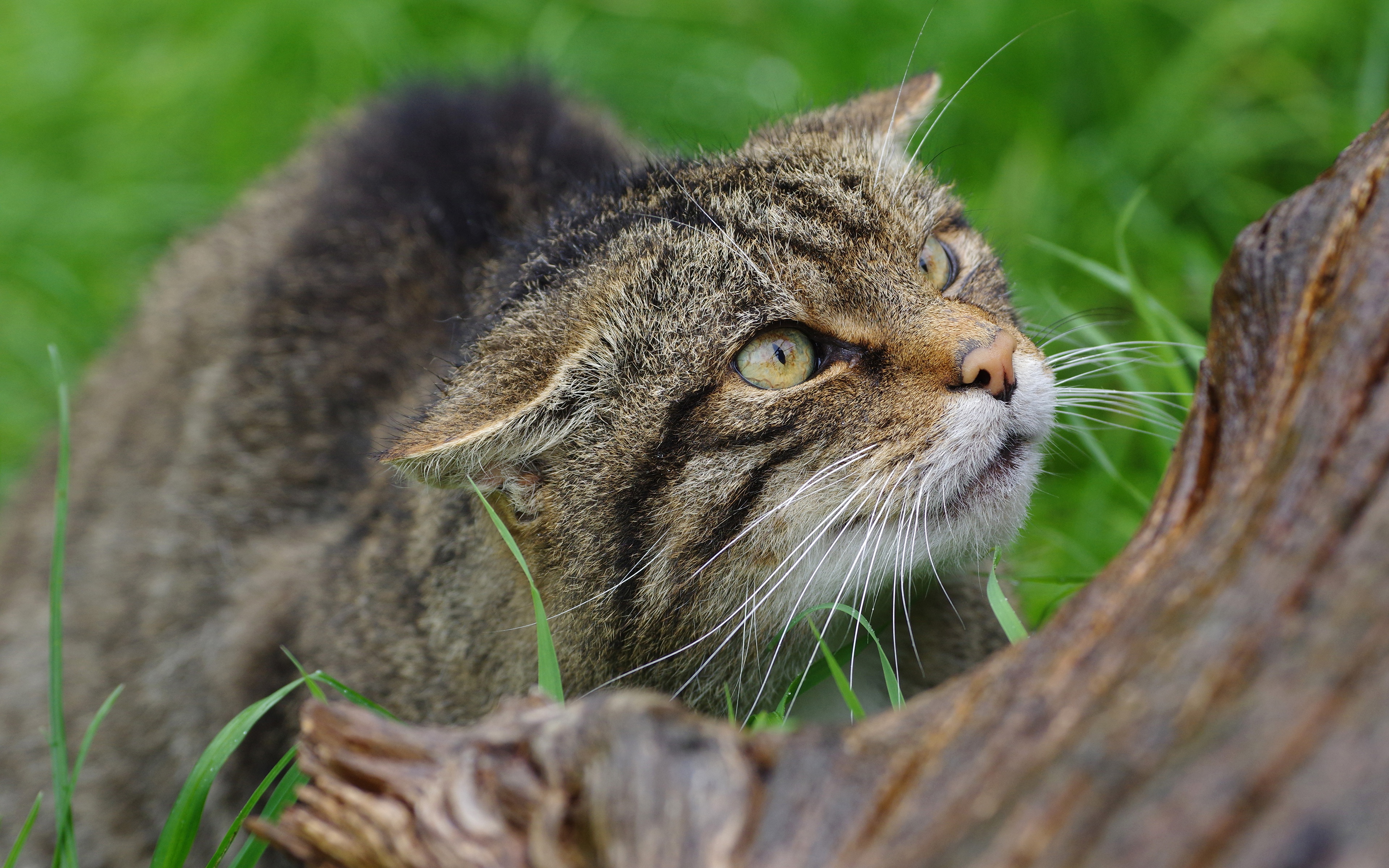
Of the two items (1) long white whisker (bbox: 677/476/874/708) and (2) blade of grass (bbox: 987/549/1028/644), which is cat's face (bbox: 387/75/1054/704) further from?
(2) blade of grass (bbox: 987/549/1028/644)

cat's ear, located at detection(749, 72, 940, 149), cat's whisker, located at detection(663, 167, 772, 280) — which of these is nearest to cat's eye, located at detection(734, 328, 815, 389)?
cat's whisker, located at detection(663, 167, 772, 280)

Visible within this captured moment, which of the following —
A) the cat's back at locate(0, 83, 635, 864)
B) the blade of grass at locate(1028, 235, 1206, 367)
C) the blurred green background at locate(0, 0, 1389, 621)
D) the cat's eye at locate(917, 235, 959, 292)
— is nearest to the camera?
the cat's eye at locate(917, 235, 959, 292)

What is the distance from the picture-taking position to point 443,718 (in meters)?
2.69

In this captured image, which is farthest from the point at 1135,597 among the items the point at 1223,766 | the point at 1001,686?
the point at 1223,766

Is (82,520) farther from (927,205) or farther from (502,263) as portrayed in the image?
(927,205)

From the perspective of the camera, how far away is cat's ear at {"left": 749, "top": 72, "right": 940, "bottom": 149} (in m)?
2.82

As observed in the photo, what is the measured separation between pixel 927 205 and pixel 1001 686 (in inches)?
59.0

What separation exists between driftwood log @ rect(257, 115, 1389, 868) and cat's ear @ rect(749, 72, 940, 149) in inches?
51.6

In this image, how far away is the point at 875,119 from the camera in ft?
9.59

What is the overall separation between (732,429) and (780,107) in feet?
8.83

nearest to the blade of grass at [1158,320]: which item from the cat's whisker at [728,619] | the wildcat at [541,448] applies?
the wildcat at [541,448]

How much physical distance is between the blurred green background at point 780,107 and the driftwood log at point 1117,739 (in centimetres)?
161

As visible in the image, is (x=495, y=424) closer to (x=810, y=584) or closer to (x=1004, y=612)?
(x=810, y=584)

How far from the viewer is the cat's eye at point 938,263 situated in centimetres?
261
